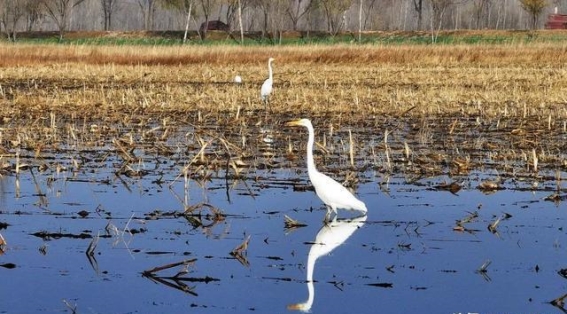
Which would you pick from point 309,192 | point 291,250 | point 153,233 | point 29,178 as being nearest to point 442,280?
point 291,250

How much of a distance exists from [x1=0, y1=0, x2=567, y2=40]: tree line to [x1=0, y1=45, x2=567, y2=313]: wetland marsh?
58392 millimetres

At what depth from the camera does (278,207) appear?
10258mm

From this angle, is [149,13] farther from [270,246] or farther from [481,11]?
[270,246]

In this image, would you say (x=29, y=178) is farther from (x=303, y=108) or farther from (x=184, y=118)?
(x=303, y=108)

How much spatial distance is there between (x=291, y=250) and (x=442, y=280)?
4.71 feet

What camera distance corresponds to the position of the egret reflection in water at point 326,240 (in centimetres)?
692

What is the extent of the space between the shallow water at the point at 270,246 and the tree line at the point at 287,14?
216 feet

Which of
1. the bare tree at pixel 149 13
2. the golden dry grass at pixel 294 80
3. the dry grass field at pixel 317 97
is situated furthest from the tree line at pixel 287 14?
the dry grass field at pixel 317 97

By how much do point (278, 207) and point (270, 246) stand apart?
1751 millimetres

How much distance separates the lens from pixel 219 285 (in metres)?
7.24

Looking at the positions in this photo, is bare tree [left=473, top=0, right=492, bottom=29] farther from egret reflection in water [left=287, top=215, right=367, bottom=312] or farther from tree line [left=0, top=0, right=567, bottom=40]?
egret reflection in water [left=287, top=215, right=367, bottom=312]

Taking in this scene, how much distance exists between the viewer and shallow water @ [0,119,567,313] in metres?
6.94

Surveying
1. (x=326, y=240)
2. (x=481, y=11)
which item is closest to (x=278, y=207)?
(x=326, y=240)

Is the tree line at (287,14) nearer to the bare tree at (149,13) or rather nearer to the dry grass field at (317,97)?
the bare tree at (149,13)
